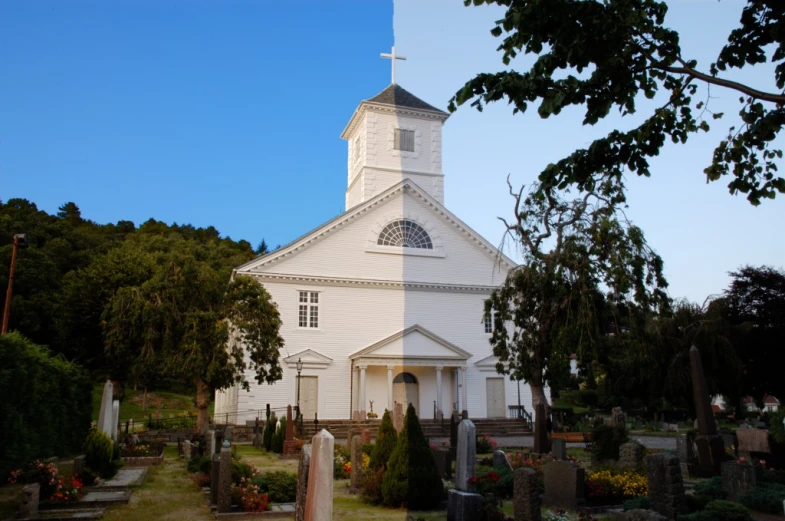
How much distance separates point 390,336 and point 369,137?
1343 cm

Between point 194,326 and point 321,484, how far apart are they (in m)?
21.7

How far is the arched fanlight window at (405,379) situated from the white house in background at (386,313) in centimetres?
5

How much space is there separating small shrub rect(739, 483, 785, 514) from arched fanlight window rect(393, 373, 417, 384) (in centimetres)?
2449

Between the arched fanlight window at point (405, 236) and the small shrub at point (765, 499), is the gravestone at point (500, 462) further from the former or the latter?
the arched fanlight window at point (405, 236)

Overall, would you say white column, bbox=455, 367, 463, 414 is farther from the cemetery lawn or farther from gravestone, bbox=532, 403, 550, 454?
the cemetery lawn

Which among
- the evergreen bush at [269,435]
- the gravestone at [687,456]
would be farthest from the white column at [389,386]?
the gravestone at [687,456]

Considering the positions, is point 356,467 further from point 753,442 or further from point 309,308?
point 309,308

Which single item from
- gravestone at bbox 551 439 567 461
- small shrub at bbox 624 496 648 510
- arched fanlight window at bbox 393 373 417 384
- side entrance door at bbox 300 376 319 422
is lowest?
small shrub at bbox 624 496 648 510

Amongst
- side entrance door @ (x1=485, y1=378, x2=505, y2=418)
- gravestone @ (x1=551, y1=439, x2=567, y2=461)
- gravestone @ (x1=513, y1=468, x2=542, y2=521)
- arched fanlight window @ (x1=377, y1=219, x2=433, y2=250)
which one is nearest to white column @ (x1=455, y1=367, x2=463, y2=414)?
side entrance door @ (x1=485, y1=378, x2=505, y2=418)

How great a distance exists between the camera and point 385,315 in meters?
36.2

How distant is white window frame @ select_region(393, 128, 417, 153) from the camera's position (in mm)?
41750

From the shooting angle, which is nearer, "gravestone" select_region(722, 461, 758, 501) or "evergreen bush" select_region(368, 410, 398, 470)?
"gravestone" select_region(722, 461, 758, 501)

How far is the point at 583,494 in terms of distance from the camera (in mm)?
12102

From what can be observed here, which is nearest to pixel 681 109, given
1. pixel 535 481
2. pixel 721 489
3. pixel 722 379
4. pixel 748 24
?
pixel 748 24
